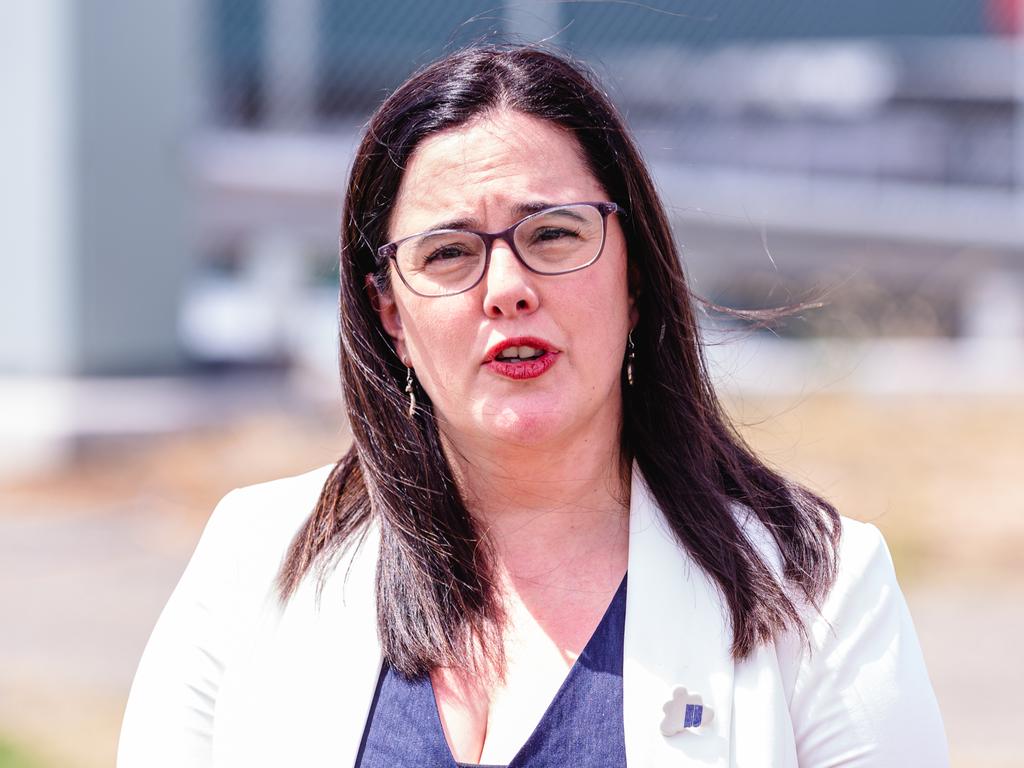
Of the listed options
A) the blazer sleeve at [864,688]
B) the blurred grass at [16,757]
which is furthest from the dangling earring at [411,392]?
the blurred grass at [16,757]

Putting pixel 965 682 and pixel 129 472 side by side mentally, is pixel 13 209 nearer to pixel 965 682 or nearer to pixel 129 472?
pixel 129 472

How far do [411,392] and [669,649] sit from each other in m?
0.62

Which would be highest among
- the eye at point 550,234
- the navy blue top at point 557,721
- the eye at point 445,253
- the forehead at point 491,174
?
the forehead at point 491,174

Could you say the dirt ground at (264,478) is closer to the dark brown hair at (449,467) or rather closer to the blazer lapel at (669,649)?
the dark brown hair at (449,467)

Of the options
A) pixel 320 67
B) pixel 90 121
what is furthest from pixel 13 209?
pixel 320 67

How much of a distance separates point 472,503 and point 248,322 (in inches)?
→ 1052

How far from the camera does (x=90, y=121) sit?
1091 cm

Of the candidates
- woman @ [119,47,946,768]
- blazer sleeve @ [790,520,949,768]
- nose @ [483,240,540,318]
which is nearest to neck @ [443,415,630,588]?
woman @ [119,47,946,768]

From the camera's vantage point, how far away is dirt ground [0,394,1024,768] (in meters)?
5.12

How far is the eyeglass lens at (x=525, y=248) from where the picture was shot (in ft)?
6.23

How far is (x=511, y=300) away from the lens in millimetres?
1881

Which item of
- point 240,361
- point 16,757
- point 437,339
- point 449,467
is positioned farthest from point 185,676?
point 240,361

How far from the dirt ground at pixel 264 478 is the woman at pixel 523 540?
1.10 ft

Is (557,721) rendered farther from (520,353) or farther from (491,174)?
(491,174)
